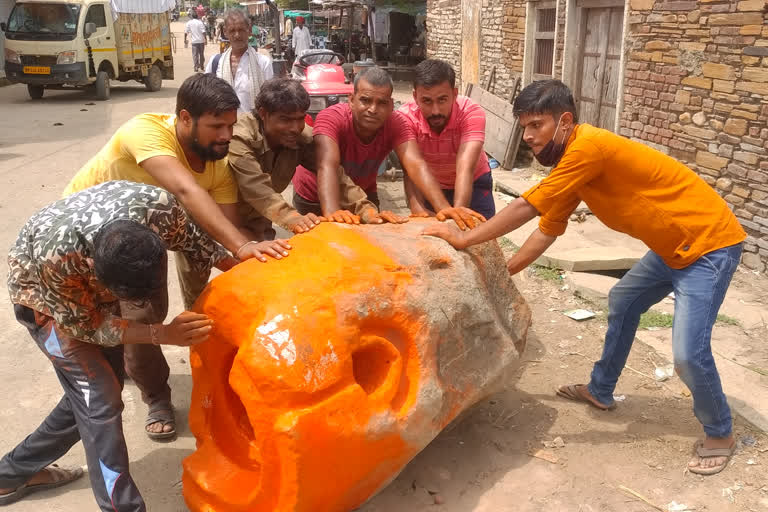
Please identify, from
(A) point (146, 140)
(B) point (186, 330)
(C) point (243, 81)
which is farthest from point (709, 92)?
(B) point (186, 330)

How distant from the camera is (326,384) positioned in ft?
8.04

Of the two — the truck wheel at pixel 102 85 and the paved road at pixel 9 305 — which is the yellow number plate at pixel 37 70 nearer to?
the paved road at pixel 9 305

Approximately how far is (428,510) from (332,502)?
0.61 metres

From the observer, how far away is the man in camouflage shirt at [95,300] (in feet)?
8.04

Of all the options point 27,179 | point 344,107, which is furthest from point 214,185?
point 27,179

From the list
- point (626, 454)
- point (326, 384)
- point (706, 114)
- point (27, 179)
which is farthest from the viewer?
point (27, 179)

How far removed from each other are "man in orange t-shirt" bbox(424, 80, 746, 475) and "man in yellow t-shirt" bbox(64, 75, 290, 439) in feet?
3.20

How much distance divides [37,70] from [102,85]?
4.81 feet

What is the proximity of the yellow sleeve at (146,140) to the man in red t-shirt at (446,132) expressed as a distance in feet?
5.01

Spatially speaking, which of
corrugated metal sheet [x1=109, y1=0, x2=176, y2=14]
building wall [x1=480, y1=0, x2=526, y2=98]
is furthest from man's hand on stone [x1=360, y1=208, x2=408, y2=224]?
corrugated metal sheet [x1=109, y1=0, x2=176, y2=14]

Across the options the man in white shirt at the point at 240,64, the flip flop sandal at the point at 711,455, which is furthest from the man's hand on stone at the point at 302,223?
the man in white shirt at the point at 240,64

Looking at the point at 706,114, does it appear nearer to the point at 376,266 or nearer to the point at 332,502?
the point at 376,266

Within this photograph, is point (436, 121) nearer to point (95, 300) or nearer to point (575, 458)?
point (575, 458)

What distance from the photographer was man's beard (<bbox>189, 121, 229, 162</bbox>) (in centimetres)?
314
